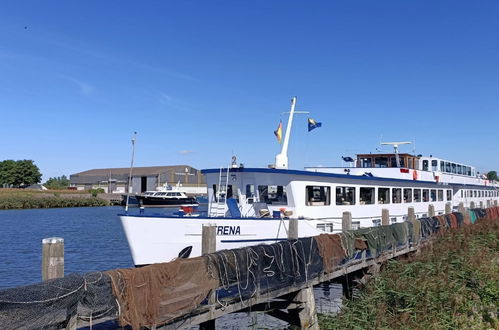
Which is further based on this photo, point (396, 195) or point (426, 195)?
point (426, 195)

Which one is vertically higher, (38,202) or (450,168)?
(450,168)

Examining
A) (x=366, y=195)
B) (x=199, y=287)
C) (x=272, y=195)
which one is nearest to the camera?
(x=199, y=287)

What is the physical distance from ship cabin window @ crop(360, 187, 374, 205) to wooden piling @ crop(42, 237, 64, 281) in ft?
50.4

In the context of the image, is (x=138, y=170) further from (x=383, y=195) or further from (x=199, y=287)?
(x=199, y=287)

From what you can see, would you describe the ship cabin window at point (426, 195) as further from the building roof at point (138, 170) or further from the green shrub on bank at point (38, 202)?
the building roof at point (138, 170)

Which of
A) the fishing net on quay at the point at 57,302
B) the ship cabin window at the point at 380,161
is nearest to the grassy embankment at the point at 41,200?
the ship cabin window at the point at 380,161

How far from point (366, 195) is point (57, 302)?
53.7ft

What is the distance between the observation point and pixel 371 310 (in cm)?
1029

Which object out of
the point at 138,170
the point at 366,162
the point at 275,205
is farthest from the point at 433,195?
the point at 138,170

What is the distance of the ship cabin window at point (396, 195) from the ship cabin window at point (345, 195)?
4.08m

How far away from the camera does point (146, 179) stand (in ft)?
366

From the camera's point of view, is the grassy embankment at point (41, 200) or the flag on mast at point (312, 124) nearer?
the flag on mast at point (312, 124)

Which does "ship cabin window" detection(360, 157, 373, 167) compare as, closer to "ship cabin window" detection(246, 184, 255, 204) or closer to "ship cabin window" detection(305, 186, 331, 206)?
"ship cabin window" detection(305, 186, 331, 206)

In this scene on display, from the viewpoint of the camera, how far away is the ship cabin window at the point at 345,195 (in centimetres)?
1855
